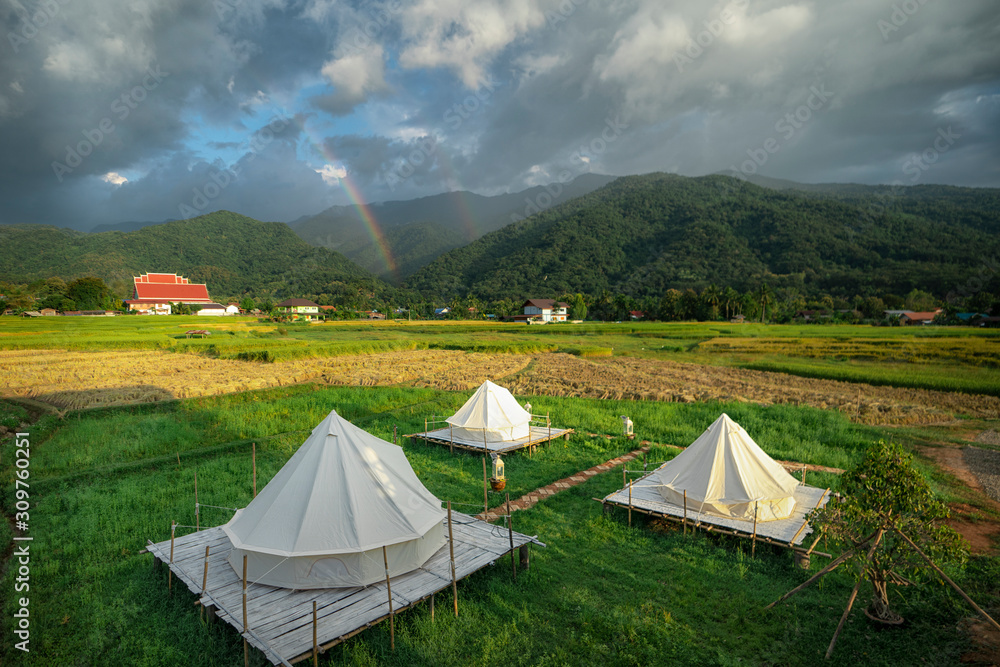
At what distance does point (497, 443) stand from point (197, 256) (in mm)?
161043

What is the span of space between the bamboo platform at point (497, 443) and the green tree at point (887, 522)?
393 inches

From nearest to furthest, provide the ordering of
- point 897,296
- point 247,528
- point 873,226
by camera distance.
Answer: point 247,528
point 897,296
point 873,226

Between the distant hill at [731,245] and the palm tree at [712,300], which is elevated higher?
the distant hill at [731,245]

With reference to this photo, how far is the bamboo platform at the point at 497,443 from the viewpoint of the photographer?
52.4 feet

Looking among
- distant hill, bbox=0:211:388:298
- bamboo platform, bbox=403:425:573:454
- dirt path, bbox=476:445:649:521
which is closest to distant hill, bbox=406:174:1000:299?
distant hill, bbox=0:211:388:298

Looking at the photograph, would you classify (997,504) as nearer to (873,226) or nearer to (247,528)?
(247,528)

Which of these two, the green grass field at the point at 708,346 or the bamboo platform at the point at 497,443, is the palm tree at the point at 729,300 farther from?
the bamboo platform at the point at 497,443

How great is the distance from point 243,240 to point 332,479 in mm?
182613

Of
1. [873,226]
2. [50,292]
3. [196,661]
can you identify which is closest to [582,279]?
[873,226]

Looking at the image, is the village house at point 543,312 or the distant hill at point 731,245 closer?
the distant hill at point 731,245

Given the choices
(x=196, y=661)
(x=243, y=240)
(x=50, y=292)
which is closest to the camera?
Answer: (x=196, y=661)

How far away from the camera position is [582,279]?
137875 mm

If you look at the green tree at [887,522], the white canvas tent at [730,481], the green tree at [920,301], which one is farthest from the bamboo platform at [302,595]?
the green tree at [920,301]

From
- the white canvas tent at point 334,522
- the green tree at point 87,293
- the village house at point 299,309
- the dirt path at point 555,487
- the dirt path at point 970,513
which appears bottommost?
the dirt path at point 970,513
